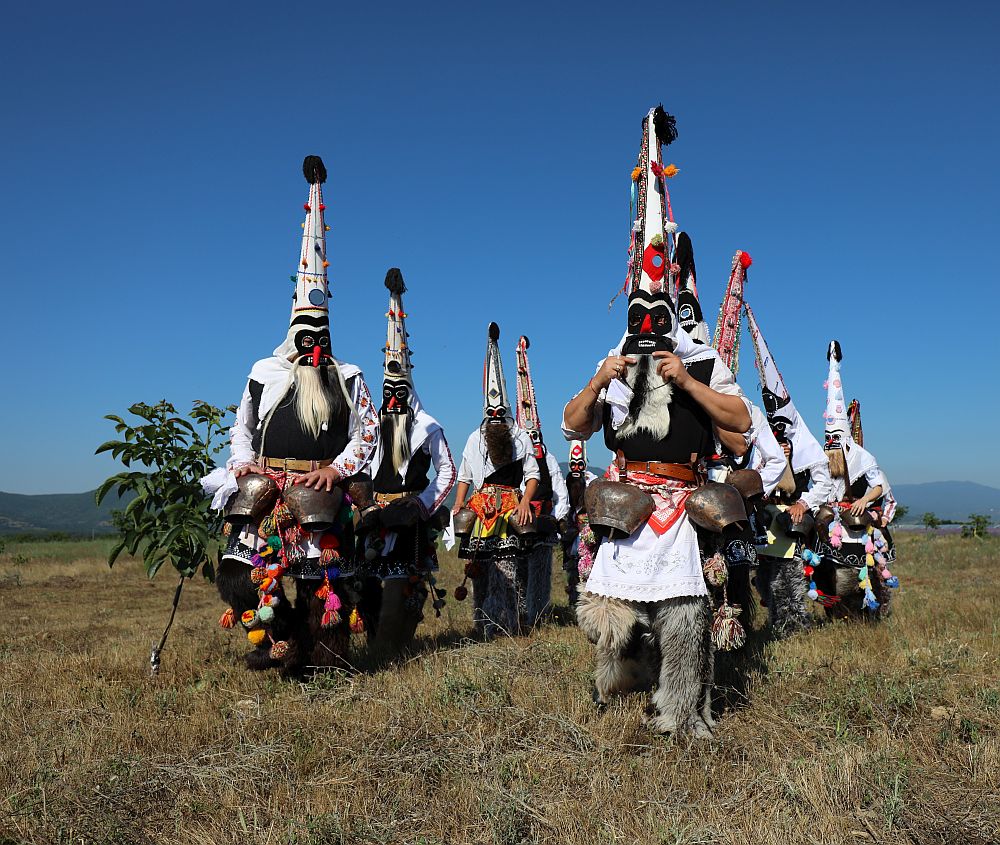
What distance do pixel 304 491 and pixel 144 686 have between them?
1879 mm

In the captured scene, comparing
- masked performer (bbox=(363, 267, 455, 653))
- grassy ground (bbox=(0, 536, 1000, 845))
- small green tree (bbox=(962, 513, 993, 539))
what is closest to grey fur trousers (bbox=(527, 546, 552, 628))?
masked performer (bbox=(363, 267, 455, 653))

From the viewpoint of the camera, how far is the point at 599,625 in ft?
13.4

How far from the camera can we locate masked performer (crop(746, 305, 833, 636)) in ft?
23.0

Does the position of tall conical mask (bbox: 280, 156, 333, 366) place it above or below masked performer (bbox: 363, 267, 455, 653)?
above

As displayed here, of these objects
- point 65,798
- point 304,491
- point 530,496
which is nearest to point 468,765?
point 65,798

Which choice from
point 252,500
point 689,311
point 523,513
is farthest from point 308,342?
point 689,311

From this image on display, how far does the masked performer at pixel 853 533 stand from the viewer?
303 inches

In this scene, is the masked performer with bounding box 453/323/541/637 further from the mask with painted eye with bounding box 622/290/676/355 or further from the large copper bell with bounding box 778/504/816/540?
the mask with painted eye with bounding box 622/290/676/355

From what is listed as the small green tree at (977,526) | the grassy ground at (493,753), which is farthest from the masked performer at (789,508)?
the small green tree at (977,526)

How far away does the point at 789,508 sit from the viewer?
7.09 m

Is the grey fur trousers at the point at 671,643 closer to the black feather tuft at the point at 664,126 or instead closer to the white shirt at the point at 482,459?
the black feather tuft at the point at 664,126

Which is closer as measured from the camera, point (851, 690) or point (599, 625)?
point (599, 625)

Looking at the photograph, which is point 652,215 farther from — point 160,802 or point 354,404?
point 160,802

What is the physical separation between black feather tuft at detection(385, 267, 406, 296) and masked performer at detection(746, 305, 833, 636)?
3.22m
